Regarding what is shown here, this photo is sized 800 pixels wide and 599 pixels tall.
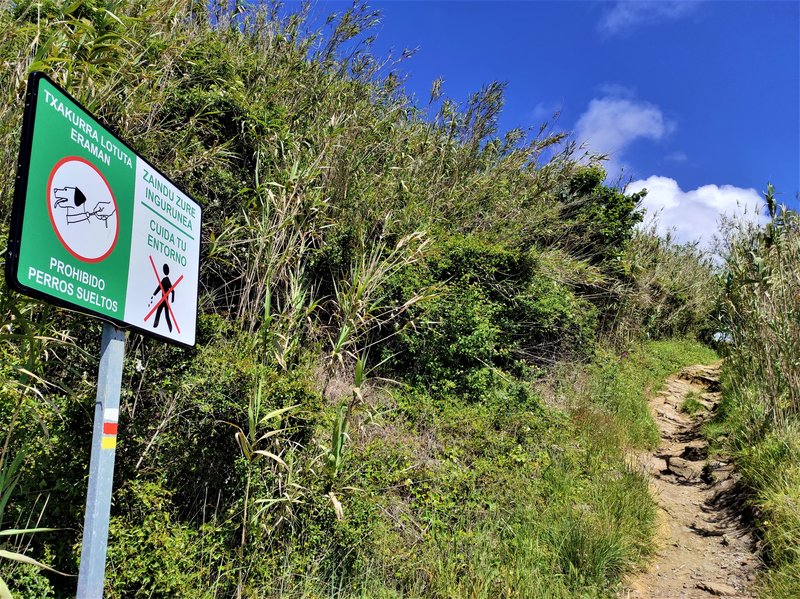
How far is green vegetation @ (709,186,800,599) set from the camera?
394 cm

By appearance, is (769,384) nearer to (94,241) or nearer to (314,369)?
(314,369)

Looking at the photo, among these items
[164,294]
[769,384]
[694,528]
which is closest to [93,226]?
[164,294]

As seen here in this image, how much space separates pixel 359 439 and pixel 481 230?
4435 millimetres

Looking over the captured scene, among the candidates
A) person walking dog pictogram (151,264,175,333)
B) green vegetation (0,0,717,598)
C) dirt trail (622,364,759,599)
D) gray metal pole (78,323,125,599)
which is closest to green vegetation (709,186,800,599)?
dirt trail (622,364,759,599)

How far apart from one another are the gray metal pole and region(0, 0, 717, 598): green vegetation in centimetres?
52

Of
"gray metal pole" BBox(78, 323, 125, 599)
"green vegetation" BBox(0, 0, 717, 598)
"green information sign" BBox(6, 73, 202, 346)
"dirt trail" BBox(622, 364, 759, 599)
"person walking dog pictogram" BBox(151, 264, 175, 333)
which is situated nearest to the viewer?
"green information sign" BBox(6, 73, 202, 346)

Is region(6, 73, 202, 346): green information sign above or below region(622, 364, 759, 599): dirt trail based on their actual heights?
above

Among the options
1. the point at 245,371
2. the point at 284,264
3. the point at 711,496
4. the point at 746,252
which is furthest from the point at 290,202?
the point at 746,252

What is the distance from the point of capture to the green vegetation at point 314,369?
2.88 metres

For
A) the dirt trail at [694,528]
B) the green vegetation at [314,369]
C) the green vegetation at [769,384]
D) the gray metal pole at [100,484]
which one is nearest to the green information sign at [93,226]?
the gray metal pole at [100,484]

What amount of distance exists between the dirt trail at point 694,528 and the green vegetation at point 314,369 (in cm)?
29

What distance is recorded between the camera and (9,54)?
349cm

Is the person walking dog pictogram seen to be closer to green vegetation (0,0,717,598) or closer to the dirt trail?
green vegetation (0,0,717,598)

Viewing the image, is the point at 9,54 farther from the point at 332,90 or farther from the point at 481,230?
the point at 481,230
